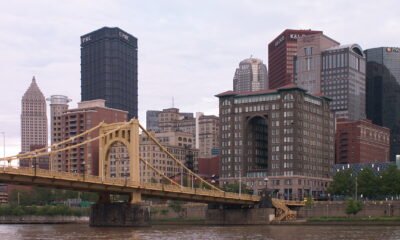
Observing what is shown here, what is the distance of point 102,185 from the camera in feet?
357

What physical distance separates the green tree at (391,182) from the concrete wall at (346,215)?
13419mm

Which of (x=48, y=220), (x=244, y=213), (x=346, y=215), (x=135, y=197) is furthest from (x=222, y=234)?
(x=48, y=220)

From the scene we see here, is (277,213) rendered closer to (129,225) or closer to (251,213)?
(251,213)

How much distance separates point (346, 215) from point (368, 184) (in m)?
19.9

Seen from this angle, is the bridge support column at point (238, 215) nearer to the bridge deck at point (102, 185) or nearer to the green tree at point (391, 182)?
the bridge deck at point (102, 185)

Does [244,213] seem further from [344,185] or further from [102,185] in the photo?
[344,185]

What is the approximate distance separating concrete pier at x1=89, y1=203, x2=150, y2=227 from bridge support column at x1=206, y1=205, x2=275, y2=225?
29.6 m

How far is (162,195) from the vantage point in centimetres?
12294

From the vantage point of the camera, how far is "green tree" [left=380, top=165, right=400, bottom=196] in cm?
16600

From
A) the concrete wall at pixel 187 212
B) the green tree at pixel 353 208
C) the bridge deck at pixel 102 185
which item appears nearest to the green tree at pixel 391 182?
the green tree at pixel 353 208

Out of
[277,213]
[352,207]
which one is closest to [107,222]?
[277,213]

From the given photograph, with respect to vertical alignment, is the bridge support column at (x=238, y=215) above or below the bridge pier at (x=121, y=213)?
below

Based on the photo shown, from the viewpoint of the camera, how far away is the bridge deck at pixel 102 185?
314ft

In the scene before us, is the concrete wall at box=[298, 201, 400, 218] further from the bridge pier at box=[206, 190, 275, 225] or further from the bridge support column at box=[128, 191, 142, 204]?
the bridge support column at box=[128, 191, 142, 204]
